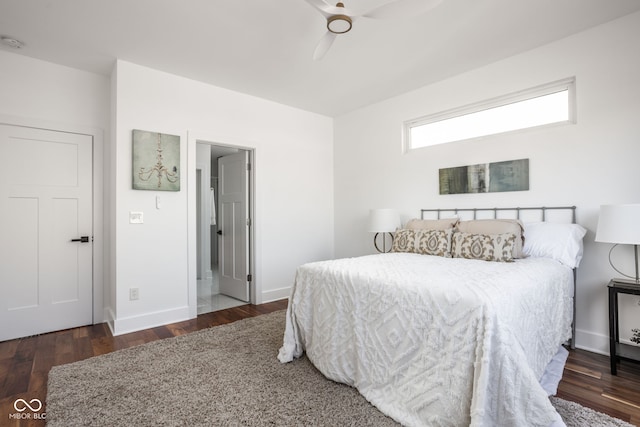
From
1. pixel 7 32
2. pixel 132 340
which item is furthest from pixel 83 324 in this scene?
pixel 7 32

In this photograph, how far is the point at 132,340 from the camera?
287 cm

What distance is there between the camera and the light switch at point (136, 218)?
10.3ft

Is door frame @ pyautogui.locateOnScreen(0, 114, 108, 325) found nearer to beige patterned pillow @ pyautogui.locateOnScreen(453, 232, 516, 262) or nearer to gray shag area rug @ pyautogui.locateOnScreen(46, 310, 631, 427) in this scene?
gray shag area rug @ pyautogui.locateOnScreen(46, 310, 631, 427)

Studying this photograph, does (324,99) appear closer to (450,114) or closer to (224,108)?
(224,108)

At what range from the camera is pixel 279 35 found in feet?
8.75

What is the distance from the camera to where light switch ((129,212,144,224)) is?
3.13m

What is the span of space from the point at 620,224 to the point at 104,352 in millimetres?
4018

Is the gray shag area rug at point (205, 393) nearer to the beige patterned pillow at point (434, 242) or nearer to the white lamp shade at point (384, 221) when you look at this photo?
the beige patterned pillow at point (434, 242)

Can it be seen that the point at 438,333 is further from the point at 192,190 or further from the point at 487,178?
the point at 192,190

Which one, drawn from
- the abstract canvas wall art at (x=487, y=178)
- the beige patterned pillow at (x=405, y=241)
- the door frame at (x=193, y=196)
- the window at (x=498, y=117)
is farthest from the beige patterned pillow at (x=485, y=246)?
the door frame at (x=193, y=196)

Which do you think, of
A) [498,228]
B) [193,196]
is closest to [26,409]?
[193,196]

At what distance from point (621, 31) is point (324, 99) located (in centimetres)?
290

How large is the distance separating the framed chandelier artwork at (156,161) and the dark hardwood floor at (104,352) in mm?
1468

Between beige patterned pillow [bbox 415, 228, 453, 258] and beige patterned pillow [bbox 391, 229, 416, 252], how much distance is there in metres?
0.06
